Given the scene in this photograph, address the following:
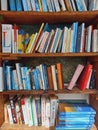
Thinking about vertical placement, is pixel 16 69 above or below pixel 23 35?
below

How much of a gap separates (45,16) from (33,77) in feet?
1.77

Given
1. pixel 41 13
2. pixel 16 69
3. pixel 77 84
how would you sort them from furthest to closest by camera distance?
1. pixel 77 84
2. pixel 16 69
3. pixel 41 13

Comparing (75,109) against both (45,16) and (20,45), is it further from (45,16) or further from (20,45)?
(45,16)

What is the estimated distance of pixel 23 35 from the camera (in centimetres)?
145

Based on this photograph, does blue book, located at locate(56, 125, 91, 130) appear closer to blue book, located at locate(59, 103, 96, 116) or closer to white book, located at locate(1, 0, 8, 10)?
blue book, located at locate(59, 103, 96, 116)

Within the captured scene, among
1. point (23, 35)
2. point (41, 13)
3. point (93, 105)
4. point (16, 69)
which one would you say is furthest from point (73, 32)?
Answer: point (93, 105)

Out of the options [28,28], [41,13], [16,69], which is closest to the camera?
[41,13]

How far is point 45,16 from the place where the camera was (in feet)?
4.55

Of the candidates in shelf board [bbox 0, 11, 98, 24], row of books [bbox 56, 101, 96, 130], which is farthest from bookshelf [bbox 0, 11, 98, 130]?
row of books [bbox 56, 101, 96, 130]

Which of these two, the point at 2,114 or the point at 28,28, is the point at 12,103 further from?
the point at 28,28

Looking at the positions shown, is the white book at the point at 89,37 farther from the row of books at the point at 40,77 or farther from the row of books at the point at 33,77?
the row of books at the point at 33,77

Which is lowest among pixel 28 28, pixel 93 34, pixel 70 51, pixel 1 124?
pixel 1 124

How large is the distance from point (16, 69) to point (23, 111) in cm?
40

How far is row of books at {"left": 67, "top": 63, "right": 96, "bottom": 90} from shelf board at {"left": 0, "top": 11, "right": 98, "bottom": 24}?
43cm
